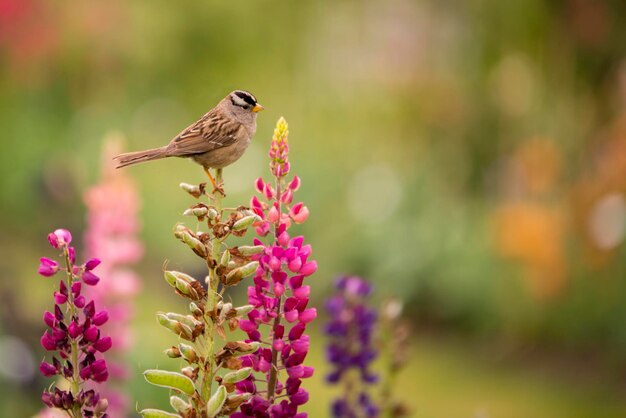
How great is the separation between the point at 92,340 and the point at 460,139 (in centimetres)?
471

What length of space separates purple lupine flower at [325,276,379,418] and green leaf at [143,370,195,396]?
710mm

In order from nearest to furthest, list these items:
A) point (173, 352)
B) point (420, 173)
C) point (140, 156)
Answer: point (173, 352) < point (140, 156) < point (420, 173)

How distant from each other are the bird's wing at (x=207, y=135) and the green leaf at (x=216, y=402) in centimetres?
60

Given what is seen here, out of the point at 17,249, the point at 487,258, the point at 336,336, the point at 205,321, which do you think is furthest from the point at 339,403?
the point at 17,249

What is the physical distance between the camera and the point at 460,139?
228 inches

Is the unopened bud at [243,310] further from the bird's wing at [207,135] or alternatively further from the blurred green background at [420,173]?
the blurred green background at [420,173]

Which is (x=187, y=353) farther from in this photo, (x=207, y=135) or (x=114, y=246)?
(x=114, y=246)

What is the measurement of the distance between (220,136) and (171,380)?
603mm

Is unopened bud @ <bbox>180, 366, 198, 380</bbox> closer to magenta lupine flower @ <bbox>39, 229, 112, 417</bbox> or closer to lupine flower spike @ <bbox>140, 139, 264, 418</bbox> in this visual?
lupine flower spike @ <bbox>140, 139, 264, 418</bbox>

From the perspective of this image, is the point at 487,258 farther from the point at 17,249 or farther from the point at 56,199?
the point at 17,249

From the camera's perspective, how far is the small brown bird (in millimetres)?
1717

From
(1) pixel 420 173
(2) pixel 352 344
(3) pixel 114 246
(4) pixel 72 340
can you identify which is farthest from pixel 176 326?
(1) pixel 420 173

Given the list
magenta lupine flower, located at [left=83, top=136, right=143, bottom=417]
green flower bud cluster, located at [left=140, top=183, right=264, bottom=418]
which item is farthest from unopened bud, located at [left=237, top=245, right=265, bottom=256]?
magenta lupine flower, located at [left=83, top=136, right=143, bottom=417]

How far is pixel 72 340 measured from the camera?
48.8 inches
